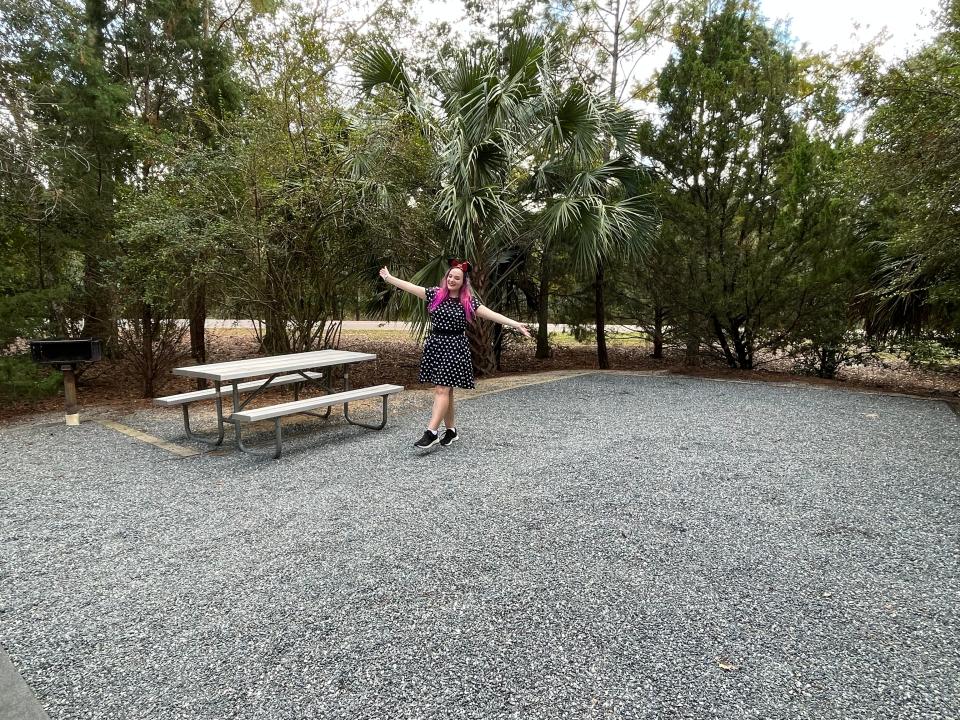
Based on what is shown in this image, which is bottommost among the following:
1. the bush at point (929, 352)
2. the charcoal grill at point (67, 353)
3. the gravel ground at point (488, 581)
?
the gravel ground at point (488, 581)

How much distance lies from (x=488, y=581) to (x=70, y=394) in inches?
187

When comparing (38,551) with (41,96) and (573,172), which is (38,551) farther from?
(573,172)

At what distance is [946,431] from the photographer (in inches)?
184

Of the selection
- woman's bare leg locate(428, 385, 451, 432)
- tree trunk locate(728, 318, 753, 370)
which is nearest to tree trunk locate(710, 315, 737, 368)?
tree trunk locate(728, 318, 753, 370)

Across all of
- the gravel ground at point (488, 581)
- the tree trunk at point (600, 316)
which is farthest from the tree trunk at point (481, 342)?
the gravel ground at point (488, 581)

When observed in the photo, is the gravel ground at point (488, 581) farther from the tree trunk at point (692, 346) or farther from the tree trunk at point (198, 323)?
the tree trunk at point (692, 346)

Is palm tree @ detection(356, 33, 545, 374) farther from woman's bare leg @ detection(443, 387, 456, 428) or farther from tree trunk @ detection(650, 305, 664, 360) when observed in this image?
tree trunk @ detection(650, 305, 664, 360)

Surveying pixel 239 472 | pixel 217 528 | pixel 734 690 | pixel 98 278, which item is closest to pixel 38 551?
pixel 217 528

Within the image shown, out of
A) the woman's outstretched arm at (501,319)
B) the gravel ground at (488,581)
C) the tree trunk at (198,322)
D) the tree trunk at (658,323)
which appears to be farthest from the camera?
the tree trunk at (658,323)

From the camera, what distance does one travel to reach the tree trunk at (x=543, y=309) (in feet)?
30.9

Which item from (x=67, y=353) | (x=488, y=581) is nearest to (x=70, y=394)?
(x=67, y=353)

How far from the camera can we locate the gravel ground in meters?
1.58

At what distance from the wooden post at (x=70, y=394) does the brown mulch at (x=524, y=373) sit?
27.7 inches

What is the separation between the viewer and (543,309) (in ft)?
33.8
